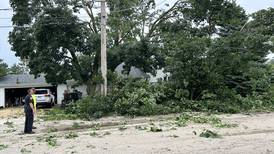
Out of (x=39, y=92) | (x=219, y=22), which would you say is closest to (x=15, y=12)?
(x=39, y=92)

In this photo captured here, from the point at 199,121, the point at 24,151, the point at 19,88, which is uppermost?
the point at 19,88

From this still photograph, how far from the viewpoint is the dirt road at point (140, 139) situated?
1205cm

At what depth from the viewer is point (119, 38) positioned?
42156mm

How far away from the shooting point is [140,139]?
14086 millimetres

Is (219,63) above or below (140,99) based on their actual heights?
above

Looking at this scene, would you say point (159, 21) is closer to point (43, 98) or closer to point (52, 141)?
point (43, 98)

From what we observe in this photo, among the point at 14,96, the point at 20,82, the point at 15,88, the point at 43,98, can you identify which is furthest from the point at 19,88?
the point at 43,98

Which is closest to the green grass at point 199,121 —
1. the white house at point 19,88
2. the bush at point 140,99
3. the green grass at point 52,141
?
the bush at point 140,99

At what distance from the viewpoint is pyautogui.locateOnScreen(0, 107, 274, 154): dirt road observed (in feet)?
39.5

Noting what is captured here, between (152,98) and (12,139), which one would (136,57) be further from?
(12,139)

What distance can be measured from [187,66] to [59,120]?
24.8ft

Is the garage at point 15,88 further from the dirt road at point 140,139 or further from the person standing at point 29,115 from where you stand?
the person standing at point 29,115

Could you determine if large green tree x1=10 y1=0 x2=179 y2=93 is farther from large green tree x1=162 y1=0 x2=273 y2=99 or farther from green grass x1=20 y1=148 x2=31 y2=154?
green grass x1=20 y1=148 x2=31 y2=154

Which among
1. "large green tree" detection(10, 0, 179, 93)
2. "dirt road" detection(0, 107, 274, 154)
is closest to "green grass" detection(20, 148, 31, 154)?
"dirt road" detection(0, 107, 274, 154)
